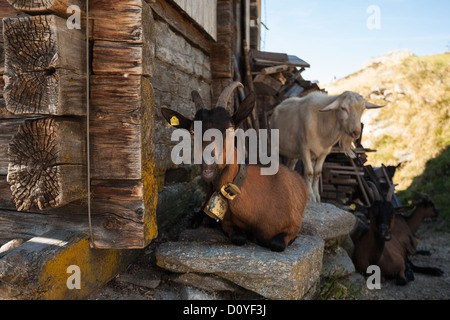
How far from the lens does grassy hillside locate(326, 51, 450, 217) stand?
12.7 meters

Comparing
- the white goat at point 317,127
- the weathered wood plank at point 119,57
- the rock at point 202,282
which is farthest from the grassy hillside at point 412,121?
the weathered wood plank at point 119,57

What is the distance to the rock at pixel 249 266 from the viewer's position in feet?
10.8

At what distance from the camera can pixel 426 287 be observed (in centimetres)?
632

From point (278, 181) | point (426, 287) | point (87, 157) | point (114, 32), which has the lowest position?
point (426, 287)

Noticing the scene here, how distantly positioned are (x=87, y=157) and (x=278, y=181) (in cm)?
206

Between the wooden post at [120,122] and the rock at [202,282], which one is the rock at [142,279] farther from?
the wooden post at [120,122]

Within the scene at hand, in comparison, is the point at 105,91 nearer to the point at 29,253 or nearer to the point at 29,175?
the point at 29,175

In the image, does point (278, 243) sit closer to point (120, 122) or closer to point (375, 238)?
point (120, 122)

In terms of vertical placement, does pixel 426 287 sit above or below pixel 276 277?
below

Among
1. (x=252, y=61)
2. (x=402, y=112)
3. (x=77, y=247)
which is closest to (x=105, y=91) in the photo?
(x=77, y=247)

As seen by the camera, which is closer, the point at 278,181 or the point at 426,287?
the point at 278,181

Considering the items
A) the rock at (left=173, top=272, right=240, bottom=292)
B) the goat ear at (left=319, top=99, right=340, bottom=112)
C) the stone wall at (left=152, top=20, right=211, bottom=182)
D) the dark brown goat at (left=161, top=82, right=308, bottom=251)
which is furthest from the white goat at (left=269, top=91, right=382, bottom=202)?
the rock at (left=173, top=272, right=240, bottom=292)

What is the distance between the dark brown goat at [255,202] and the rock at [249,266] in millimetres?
219

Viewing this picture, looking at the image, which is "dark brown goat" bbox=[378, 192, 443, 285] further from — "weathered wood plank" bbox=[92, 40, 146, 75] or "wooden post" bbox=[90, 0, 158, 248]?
"weathered wood plank" bbox=[92, 40, 146, 75]
